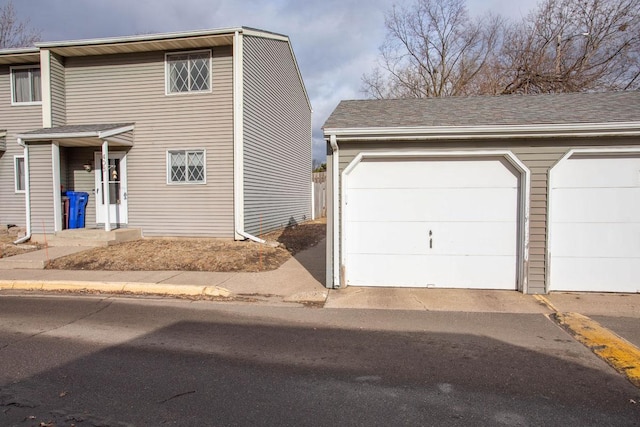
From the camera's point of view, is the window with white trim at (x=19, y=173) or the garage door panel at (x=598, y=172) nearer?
the garage door panel at (x=598, y=172)

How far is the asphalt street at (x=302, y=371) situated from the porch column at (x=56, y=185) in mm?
6741

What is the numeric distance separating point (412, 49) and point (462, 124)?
22599mm

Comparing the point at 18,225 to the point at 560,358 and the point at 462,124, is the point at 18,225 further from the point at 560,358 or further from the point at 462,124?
the point at 560,358

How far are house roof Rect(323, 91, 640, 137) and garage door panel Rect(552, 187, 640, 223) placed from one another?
1037 millimetres

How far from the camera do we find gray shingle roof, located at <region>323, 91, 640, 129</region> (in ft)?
22.7

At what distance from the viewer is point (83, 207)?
42.4 ft

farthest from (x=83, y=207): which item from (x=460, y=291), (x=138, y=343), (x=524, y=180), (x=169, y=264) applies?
(x=524, y=180)

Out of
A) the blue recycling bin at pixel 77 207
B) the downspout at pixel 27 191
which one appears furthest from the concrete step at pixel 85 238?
the blue recycling bin at pixel 77 207

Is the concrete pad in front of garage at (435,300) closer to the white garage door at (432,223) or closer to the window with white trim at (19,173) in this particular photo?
the white garage door at (432,223)

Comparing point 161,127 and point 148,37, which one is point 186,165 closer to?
point 161,127

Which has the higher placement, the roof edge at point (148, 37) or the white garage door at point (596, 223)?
the roof edge at point (148, 37)

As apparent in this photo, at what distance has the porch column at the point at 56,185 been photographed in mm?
11914

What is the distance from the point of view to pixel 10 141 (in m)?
13.7

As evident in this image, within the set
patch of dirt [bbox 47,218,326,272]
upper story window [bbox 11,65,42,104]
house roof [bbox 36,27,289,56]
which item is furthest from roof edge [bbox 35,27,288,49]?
patch of dirt [bbox 47,218,326,272]
